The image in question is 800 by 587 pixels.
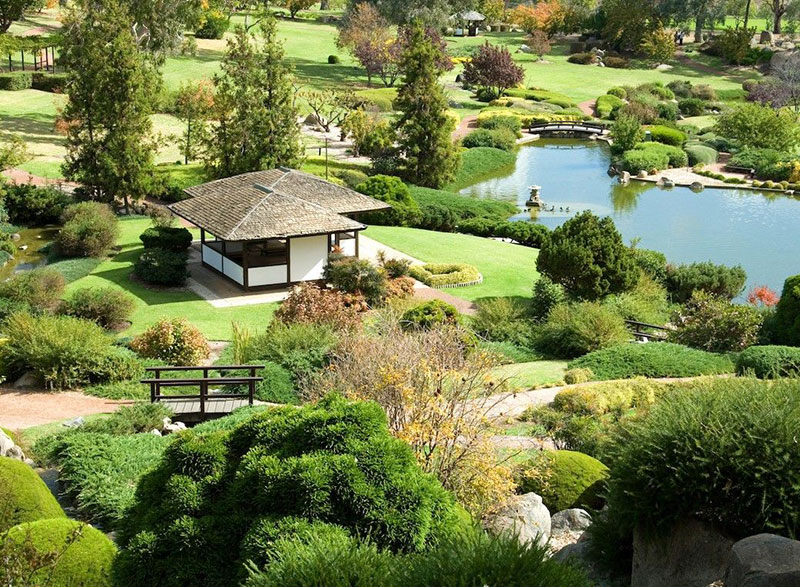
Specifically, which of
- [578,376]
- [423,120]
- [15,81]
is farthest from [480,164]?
[578,376]

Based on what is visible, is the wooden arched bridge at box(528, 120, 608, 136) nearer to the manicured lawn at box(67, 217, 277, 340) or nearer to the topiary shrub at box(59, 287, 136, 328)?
the manicured lawn at box(67, 217, 277, 340)

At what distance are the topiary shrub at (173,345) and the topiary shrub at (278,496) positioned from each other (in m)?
13.9

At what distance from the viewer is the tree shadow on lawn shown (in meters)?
30.5

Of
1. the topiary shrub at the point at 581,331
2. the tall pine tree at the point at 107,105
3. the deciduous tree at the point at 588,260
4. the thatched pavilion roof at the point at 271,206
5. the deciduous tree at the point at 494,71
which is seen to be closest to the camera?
the topiary shrub at the point at 581,331

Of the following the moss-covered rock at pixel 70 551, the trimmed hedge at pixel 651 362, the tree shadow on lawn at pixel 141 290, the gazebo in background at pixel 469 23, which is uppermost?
the gazebo in background at pixel 469 23

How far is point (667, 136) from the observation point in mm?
59969

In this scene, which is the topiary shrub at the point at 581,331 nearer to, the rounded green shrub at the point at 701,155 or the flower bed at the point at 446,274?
the flower bed at the point at 446,274

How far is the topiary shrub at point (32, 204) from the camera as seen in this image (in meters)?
39.0

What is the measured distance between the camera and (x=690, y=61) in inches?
3494

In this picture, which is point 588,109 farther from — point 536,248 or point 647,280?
point 647,280

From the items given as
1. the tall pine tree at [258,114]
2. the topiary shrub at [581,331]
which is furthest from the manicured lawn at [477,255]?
the tall pine tree at [258,114]

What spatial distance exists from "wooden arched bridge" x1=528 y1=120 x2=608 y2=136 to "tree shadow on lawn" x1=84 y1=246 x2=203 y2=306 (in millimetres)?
37895

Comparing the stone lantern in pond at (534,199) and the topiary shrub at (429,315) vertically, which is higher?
the topiary shrub at (429,315)

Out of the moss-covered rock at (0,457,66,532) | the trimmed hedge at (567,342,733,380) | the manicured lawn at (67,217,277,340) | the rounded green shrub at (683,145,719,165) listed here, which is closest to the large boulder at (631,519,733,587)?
the moss-covered rock at (0,457,66,532)
